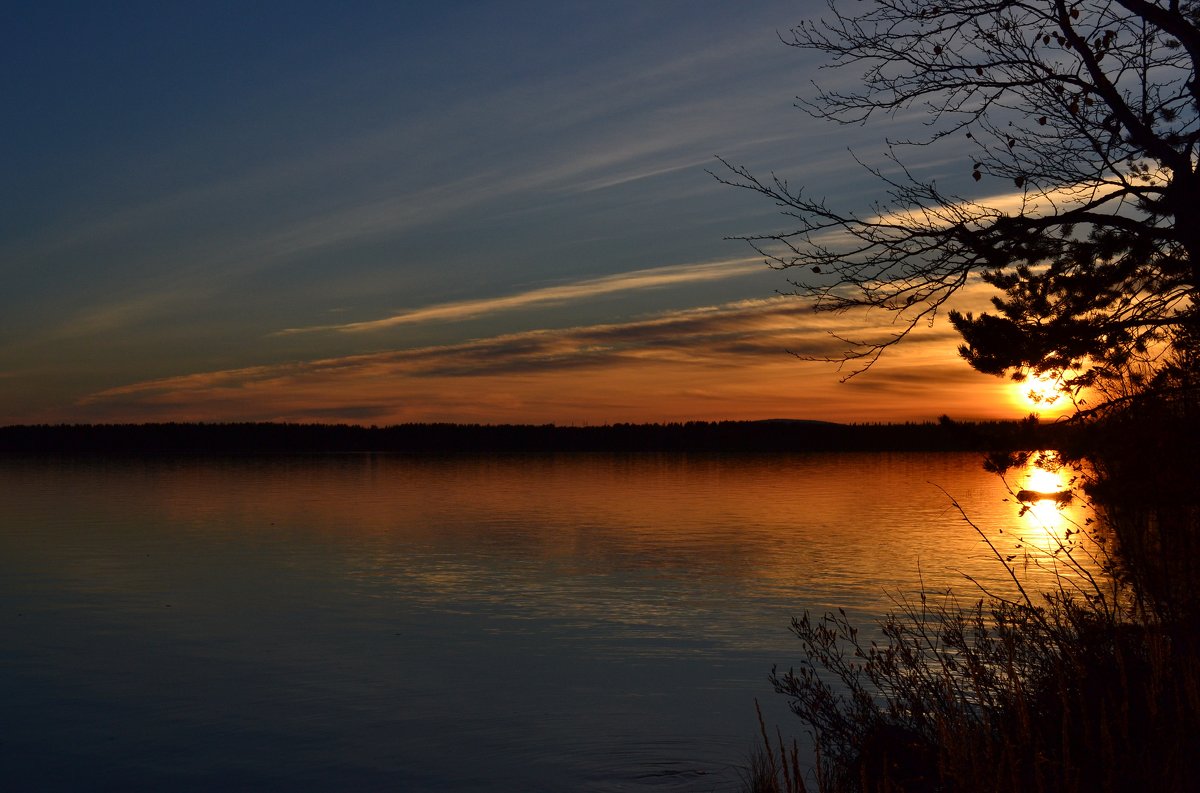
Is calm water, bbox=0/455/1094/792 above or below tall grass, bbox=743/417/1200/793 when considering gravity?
below

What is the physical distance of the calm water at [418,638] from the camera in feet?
43.5

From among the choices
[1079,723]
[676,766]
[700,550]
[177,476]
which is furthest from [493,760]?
[177,476]

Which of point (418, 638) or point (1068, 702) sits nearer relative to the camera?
point (1068, 702)

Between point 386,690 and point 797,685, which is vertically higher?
point 797,685

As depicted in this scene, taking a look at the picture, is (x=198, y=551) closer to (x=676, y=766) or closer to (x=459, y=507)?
(x=459, y=507)

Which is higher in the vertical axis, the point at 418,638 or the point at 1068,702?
the point at 1068,702

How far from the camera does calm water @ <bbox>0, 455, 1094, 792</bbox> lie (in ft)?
43.5

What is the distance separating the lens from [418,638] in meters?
20.2

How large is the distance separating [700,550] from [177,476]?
204ft

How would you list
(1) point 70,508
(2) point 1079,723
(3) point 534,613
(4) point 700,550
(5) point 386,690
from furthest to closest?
1. (1) point 70,508
2. (4) point 700,550
3. (3) point 534,613
4. (5) point 386,690
5. (2) point 1079,723

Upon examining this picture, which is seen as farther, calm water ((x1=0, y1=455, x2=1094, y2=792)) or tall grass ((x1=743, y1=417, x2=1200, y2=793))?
calm water ((x1=0, y1=455, x2=1094, y2=792))

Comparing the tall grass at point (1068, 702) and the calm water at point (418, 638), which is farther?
the calm water at point (418, 638)

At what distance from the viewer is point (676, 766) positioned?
12.9 m

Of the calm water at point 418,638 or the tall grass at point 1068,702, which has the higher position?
the tall grass at point 1068,702
